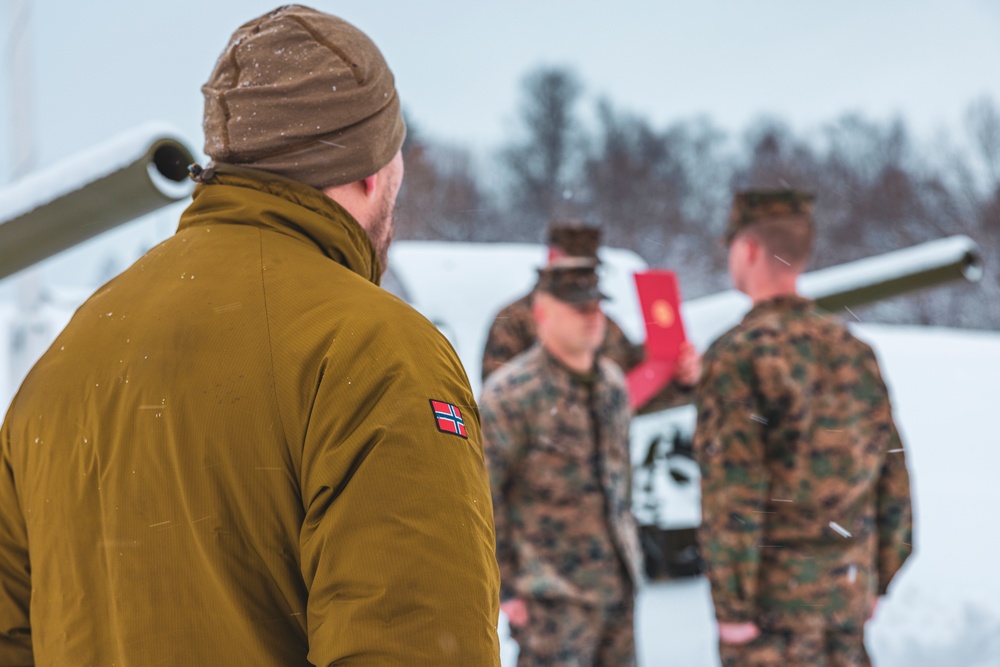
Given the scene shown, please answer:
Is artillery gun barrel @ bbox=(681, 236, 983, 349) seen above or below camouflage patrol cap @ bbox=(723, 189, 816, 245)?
below

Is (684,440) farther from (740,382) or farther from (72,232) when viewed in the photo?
(72,232)

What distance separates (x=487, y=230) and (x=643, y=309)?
105ft

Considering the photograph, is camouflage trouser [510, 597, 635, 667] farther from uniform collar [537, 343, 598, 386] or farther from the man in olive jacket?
the man in olive jacket

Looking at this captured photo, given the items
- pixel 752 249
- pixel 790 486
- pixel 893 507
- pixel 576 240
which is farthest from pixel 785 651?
pixel 576 240

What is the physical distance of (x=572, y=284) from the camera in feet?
12.4

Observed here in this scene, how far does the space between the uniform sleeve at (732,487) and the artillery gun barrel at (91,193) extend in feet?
6.06

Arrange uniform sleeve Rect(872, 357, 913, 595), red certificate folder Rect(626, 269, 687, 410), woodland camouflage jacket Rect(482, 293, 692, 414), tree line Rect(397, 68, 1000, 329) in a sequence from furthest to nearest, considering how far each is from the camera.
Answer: tree line Rect(397, 68, 1000, 329) < woodland camouflage jacket Rect(482, 293, 692, 414) < red certificate folder Rect(626, 269, 687, 410) < uniform sleeve Rect(872, 357, 913, 595)

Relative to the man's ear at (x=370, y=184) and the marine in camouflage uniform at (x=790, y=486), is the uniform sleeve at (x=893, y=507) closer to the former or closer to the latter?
the marine in camouflage uniform at (x=790, y=486)

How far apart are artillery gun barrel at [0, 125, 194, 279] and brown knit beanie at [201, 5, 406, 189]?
0.79m

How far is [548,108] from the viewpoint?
41656 mm

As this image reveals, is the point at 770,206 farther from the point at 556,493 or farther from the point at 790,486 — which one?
the point at 556,493

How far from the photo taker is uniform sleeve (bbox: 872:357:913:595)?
3432mm

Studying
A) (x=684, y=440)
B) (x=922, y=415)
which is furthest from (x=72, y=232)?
(x=922, y=415)

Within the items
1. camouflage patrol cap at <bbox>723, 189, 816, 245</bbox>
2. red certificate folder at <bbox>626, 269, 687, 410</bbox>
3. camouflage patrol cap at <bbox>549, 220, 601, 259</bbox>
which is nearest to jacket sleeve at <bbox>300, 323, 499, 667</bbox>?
camouflage patrol cap at <bbox>723, 189, 816, 245</bbox>
